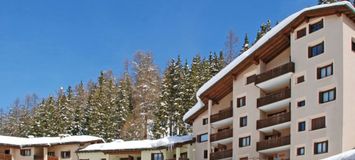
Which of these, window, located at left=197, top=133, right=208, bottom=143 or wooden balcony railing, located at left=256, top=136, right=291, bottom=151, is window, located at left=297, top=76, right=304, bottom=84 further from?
window, located at left=197, top=133, right=208, bottom=143

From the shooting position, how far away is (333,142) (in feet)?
122

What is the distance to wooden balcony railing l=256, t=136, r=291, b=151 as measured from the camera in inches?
1652

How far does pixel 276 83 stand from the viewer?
44.8 meters

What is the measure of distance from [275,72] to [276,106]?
2847mm

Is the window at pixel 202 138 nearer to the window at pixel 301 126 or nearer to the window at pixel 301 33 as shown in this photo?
the window at pixel 301 126

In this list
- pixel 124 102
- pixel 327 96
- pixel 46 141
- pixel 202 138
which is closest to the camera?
pixel 327 96

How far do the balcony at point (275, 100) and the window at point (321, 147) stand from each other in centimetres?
515

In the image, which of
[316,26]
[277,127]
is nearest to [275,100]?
[277,127]

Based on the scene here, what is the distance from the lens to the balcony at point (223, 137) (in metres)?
49.5

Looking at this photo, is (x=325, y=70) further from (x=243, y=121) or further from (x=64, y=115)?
(x=64, y=115)

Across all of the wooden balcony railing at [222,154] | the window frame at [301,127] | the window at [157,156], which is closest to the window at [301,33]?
the window frame at [301,127]

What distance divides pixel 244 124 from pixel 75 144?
25421mm

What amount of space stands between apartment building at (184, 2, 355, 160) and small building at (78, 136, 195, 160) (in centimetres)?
452

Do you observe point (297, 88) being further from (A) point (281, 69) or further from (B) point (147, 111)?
(B) point (147, 111)
